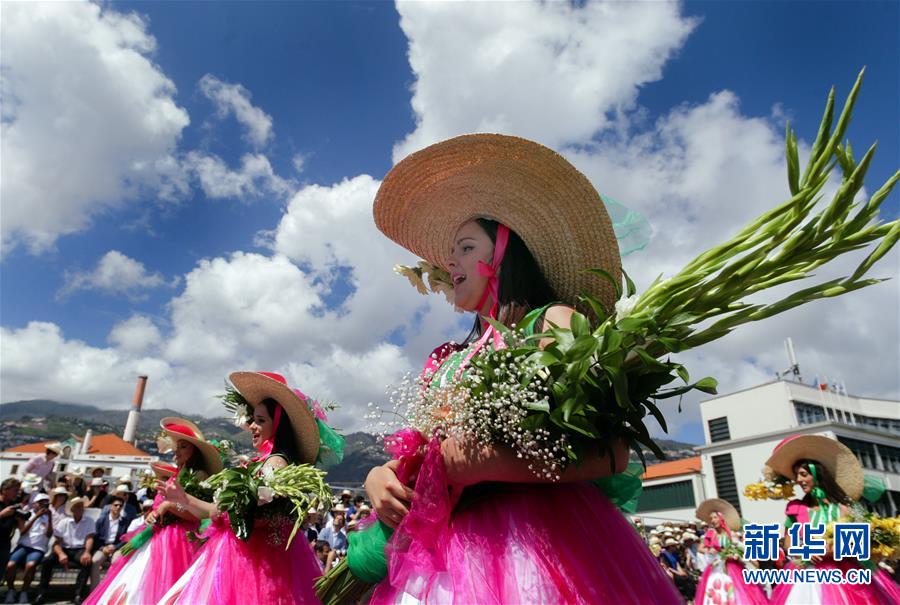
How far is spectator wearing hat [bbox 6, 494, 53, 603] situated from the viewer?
8.72m

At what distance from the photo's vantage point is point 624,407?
1.47m

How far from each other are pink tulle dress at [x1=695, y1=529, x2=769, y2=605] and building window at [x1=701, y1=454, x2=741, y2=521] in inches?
1334

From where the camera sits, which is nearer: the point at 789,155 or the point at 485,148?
the point at 789,155

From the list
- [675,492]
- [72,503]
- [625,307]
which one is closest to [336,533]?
[72,503]

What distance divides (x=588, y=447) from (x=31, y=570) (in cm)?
1106

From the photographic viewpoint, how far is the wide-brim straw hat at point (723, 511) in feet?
32.6

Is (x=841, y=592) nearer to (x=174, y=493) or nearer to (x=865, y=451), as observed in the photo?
(x=174, y=493)

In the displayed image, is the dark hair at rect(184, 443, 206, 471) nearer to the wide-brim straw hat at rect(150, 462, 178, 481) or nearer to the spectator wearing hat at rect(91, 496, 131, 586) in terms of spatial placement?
the wide-brim straw hat at rect(150, 462, 178, 481)

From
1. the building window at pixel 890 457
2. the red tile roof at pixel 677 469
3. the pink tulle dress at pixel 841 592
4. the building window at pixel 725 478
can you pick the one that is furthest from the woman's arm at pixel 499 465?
the building window at pixel 890 457

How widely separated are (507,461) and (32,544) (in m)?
10.9

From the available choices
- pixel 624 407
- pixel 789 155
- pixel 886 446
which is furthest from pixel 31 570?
pixel 886 446

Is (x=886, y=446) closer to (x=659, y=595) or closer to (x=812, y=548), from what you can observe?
(x=812, y=548)

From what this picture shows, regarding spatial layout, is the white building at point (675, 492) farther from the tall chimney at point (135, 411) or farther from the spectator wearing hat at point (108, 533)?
the tall chimney at point (135, 411)

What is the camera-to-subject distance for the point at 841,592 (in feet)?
15.1
